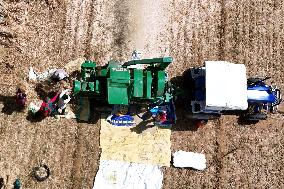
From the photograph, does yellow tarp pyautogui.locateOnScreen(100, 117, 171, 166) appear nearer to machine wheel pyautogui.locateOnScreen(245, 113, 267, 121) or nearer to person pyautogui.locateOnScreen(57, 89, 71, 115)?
person pyautogui.locateOnScreen(57, 89, 71, 115)

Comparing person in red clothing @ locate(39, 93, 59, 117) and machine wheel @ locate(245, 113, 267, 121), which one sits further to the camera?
machine wheel @ locate(245, 113, 267, 121)

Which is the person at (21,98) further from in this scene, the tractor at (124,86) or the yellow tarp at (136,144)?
the yellow tarp at (136,144)

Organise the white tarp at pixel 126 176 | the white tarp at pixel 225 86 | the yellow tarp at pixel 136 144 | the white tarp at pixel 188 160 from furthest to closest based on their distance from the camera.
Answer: the white tarp at pixel 188 160 < the yellow tarp at pixel 136 144 < the white tarp at pixel 126 176 < the white tarp at pixel 225 86

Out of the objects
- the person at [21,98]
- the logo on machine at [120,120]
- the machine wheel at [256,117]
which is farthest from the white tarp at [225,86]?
the person at [21,98]

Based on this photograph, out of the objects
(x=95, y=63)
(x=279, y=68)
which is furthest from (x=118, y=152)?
(x=279, y=68)

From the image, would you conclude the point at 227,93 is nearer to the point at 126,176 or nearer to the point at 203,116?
the point at 203,116

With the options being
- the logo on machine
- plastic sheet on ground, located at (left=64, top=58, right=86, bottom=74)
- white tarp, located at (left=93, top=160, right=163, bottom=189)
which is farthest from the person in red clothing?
white tarp, located at (left=93, top=160, right=163, bottom=189)
